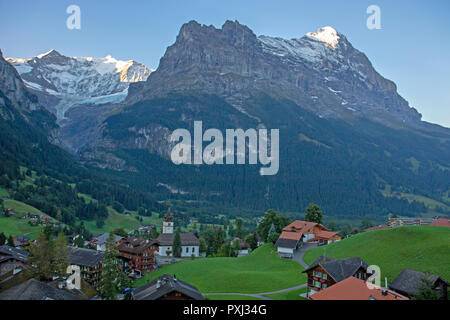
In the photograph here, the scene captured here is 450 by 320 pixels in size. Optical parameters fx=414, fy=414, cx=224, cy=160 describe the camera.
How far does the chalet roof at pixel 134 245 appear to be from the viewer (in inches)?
4162

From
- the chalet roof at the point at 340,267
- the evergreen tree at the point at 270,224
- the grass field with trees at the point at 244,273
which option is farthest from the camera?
the evergreen tree at the point at 270,224

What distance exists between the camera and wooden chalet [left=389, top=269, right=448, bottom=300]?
164 ft

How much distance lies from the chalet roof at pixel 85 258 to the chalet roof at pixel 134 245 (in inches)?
531

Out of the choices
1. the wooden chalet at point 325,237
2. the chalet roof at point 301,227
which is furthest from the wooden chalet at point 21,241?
the wooden chalet at point 325,237

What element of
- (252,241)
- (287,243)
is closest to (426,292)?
(287,243)

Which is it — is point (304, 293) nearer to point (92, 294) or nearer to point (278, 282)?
point (278, 282)

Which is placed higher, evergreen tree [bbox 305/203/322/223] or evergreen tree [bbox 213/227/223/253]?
evergreen tree [bbox 305/203/322/223]

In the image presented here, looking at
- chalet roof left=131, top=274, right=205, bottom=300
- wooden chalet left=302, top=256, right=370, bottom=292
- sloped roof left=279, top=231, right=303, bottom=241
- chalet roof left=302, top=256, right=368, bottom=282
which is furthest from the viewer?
sloped roof left=279, top=231, right=303, bottom=241

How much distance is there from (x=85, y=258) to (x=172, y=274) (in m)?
19.7

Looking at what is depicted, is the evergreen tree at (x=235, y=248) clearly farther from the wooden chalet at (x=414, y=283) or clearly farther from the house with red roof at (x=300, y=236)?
the wooden chalet at (x=414, y=283)

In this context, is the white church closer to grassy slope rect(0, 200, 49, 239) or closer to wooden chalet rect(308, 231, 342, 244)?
wooden chalet rect(308, 231, 342, 244)

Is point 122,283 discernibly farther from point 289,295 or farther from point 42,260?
point 289,295

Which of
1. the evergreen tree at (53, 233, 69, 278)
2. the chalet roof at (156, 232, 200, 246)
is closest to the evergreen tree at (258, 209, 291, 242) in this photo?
the chalet roof at (156, 232, 200, 246)
